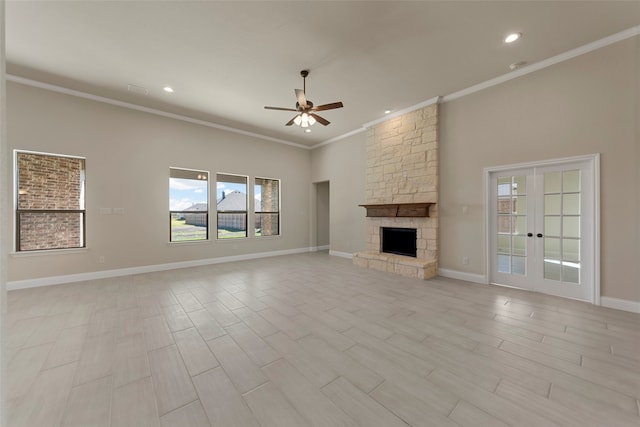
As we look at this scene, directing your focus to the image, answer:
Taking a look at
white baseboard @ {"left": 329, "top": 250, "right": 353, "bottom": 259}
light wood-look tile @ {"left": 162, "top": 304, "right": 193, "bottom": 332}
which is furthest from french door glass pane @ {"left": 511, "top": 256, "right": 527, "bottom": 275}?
light wood-look tile @ {"left": 162, "top": 304, "right": 193, "bottom": 332}

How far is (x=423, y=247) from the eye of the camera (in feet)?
16.4

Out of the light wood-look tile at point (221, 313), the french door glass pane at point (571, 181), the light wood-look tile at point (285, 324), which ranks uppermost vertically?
the french door glass pane at point (571, 181)

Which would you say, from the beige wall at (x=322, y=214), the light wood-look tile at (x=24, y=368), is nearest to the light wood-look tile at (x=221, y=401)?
the light wood-look tile at (x=24, y=368)

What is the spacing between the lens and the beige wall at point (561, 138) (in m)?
3.04

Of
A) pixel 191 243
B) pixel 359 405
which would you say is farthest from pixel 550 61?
pixel 191 243

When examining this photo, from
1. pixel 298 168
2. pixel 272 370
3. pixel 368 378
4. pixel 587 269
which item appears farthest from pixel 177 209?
pixel 587 269

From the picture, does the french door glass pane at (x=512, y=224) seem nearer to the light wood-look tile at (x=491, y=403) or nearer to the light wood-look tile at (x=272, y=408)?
the light wood-look tile at (x=491, y=403)

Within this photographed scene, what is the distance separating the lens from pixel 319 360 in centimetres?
206

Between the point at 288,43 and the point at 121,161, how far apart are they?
4.34 m

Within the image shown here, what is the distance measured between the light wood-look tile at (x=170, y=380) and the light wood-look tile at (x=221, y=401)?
76mm

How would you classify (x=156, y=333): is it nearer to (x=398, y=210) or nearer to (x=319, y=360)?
(x=319, y=360)

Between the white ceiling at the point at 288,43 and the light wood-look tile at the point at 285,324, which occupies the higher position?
the white ceiling at the point at 288,43

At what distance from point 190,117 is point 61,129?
2.27 metres

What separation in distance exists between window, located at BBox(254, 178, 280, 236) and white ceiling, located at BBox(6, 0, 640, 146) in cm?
300
